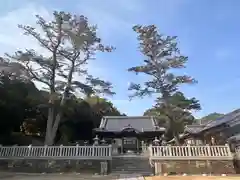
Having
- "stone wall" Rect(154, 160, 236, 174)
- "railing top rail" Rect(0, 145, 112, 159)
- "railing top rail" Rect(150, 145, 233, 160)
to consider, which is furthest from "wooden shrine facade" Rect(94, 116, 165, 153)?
"stone wall" Rect(154, 160, 236, 174)

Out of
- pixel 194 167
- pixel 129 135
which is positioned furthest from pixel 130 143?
pixel 194 167

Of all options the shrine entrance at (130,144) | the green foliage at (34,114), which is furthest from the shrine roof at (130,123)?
the green foliage at (34,114)

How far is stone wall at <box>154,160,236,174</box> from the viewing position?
46.7 ft

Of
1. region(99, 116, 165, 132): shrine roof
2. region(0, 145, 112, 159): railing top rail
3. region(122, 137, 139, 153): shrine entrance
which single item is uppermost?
region(99, 116, 165, 132): shrine roof

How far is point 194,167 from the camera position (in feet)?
47.3

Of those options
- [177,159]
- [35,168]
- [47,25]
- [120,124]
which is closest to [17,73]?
[47,25]

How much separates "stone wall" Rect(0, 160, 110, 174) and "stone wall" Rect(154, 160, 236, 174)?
345cm

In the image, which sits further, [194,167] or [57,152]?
[57,152]

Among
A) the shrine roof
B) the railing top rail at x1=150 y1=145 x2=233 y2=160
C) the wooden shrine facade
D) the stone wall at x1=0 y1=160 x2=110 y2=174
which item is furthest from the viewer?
the shrine roof

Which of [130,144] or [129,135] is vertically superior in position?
[129,135]

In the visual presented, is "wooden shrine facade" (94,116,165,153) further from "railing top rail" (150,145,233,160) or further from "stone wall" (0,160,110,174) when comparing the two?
"railing top rail" (150,145,233,160)

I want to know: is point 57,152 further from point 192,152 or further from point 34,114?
point 34,114

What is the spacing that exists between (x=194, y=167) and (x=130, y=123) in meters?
10.4

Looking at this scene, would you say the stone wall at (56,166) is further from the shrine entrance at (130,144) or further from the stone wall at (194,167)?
the shrine entrance at (130,144)
